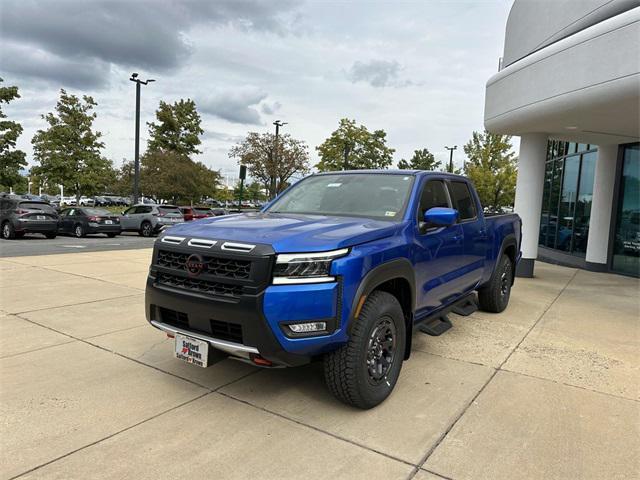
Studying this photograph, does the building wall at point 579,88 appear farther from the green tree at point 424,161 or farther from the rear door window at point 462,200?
the green tree at point 424,161

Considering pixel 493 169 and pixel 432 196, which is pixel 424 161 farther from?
pixel 432 196

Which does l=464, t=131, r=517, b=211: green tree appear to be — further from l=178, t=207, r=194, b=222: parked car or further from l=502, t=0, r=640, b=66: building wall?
l=502, t=0, r=640, b=66: building wall

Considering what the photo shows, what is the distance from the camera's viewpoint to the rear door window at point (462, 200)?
504cm

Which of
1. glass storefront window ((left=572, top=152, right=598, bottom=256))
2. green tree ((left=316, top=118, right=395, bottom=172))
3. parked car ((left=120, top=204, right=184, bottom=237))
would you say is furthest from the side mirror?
green tree ((left=316, top=118, right=395, bottom=172))

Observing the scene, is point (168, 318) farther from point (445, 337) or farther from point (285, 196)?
point (445, 337)

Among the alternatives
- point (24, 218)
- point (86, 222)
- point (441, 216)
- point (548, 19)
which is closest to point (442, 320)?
point (441, 216)

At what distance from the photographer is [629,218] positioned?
36.4ft

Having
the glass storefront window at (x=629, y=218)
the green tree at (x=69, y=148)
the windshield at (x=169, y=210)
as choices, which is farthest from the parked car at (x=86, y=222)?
the glass storefront window at (x=629, y=218)

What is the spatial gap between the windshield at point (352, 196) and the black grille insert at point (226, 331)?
154 cm

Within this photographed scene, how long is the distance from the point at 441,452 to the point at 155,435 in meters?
1.85

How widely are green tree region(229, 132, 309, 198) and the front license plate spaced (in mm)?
31740

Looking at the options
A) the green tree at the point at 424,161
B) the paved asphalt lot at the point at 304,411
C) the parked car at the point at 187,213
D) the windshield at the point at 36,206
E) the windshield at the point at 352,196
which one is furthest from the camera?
the green tree at the point at 424,161

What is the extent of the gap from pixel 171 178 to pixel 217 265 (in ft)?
113

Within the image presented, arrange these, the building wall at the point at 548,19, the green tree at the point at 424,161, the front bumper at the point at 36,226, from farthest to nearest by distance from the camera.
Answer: the green tree at the point at 424,161 < the front bumper at the point at 36,226 < the building wall at the point at 548,19
